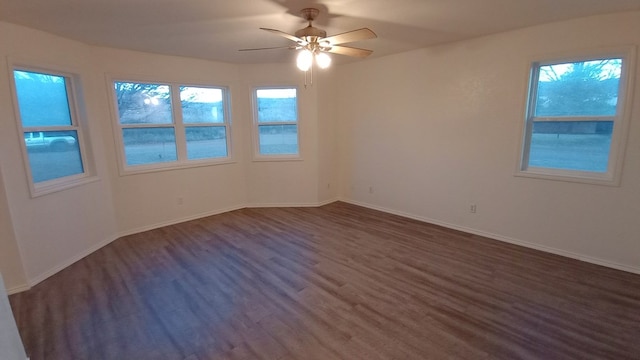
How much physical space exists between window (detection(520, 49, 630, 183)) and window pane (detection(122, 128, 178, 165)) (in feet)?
16.2

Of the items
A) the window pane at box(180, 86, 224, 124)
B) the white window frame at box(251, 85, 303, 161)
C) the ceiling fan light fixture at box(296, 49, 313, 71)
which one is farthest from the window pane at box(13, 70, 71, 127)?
the ceiling fan light fixture at box(296, 49, 313, 71)

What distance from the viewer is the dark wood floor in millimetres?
2084

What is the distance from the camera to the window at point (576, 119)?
119 inches

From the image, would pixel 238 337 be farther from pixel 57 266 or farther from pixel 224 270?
pixel 57 266

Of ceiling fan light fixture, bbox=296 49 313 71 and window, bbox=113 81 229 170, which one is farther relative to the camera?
window, bbox=113 81 229 170

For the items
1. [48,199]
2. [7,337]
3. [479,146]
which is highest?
[479,146]

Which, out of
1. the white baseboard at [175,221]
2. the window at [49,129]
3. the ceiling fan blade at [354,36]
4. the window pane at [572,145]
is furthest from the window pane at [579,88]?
the window at [49,129]

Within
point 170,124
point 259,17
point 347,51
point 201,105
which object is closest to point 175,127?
point 170,124

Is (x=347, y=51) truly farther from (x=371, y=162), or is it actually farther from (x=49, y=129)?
(x=49, y=129)

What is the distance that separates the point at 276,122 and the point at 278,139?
0.30 m

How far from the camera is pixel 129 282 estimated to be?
9.75 feet

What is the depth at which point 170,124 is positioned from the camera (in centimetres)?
454

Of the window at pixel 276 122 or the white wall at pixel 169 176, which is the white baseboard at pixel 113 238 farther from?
the window at pixel 276 122

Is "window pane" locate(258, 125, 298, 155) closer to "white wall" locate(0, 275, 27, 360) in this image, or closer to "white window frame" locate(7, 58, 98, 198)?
"white window frame" locate(7, 58, 98, 198)
